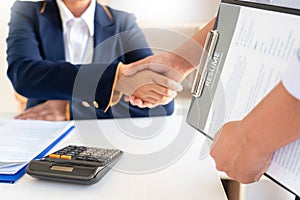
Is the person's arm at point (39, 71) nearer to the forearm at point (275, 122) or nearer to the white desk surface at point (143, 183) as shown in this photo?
the white desk surface at point (143, 183)

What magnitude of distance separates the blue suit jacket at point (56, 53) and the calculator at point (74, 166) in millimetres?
359

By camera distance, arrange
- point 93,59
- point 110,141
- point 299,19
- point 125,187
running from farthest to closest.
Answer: point 93,59 < point 110,141 < point 125,187 < point 299,19

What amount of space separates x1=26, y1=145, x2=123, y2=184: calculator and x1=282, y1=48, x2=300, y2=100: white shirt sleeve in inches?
12.2

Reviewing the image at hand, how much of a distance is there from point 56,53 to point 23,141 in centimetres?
57

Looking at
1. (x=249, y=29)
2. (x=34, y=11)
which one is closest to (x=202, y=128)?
(x=249, y=29)

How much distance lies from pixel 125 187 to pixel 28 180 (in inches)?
5.8

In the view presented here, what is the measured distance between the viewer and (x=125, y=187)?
1.99ft

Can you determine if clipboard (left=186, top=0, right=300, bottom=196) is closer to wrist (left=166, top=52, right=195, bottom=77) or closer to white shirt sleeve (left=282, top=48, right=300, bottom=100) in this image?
white shirt sleeve (left=282, top=48, right=300, bottom=100)

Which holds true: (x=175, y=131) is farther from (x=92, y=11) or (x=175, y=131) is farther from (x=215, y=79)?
(x=92, y=11)

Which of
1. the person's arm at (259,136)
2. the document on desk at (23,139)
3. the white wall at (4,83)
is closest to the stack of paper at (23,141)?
the document on desk at (23,139)

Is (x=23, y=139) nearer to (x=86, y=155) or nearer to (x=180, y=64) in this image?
(x=86, y=155)

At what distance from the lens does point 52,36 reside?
4.25ft

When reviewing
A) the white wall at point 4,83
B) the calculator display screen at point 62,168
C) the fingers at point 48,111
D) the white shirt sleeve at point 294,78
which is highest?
the white shirt sleeve at point 294,78

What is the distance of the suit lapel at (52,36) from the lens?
1.29 m
